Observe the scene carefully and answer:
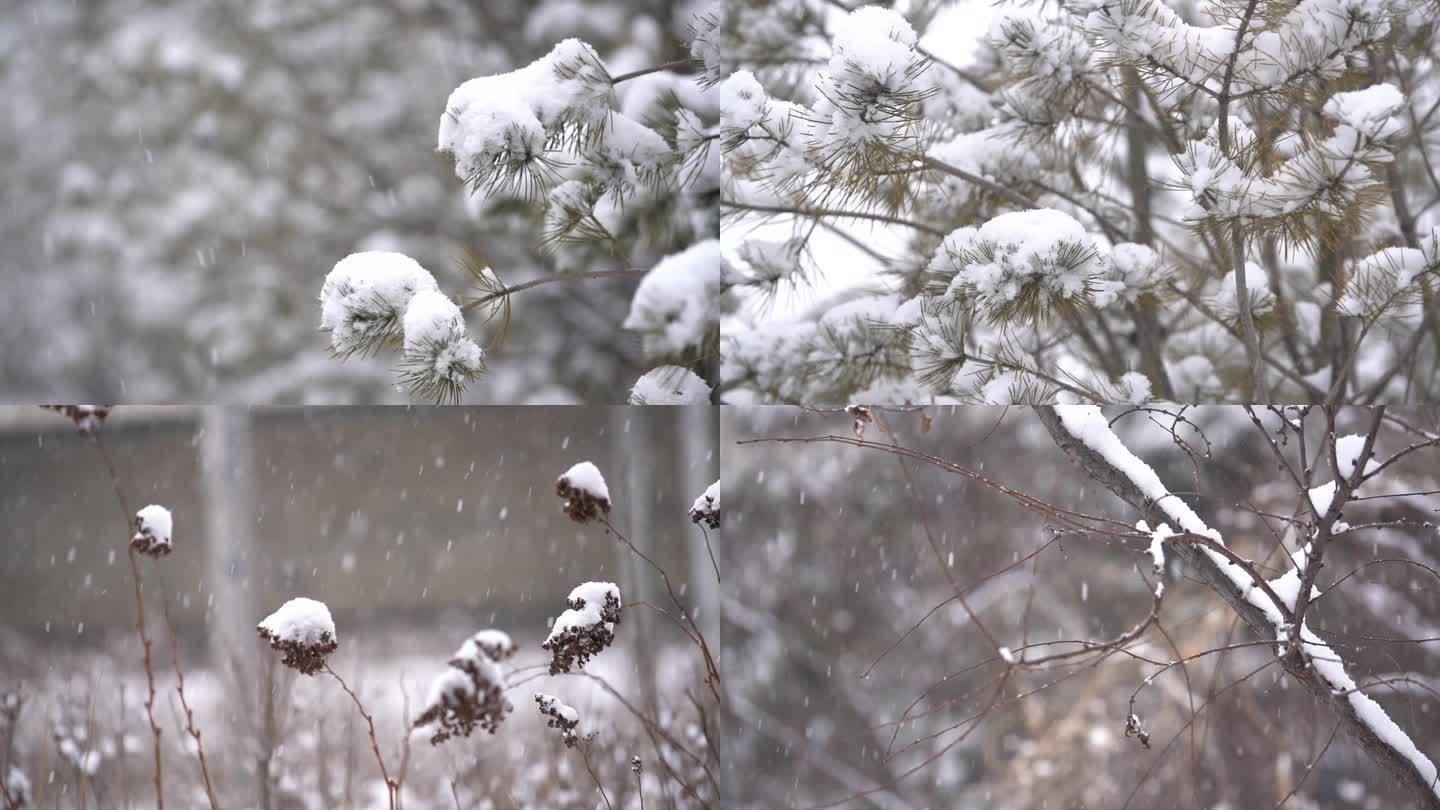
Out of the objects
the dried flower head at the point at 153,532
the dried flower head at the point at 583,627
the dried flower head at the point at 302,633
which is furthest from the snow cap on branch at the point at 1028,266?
the dried flower head at the point at 153,532

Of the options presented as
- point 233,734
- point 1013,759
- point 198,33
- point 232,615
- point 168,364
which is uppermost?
point 198,33

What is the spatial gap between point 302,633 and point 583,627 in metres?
0.32

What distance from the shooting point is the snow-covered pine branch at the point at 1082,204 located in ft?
3.82

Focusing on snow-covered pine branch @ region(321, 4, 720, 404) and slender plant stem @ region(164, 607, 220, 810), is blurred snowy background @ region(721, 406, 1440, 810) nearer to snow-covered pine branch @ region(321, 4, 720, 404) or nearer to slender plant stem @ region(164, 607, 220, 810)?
snow-covered pine branch @ region(321, 4, 720, 404)

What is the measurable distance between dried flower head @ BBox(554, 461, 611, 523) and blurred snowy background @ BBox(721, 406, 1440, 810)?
293mm

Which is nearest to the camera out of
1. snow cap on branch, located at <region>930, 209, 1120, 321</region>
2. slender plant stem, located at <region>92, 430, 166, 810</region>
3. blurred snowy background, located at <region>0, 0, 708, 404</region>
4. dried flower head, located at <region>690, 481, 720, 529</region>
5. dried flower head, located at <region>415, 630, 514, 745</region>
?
dried flower head, located at <region>415, 630, 514, 745</region>

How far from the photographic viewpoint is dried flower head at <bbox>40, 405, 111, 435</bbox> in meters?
1.31

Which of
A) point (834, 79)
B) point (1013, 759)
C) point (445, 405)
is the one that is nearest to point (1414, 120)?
point (834, 79)

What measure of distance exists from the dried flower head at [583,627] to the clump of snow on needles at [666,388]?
30 cm

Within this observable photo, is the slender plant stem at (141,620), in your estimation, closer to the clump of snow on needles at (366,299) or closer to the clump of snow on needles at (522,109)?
the clump of snow on needles at (366,299)

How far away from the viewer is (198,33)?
2.41 m

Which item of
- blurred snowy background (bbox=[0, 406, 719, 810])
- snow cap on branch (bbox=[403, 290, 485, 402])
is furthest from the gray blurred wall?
snow cap on branch (bbox=[403, 290, 485, 402])

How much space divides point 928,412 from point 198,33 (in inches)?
79.5

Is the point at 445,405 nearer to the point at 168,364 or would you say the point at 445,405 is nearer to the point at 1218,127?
the point at 1218,127
